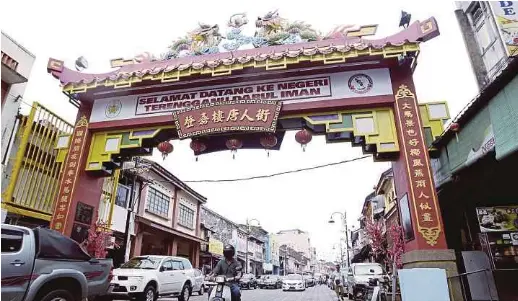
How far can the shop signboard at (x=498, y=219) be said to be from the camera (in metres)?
9.12

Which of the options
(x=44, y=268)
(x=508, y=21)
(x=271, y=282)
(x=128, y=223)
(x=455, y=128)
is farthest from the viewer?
(x=271, y=282)

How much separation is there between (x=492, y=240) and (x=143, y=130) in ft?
33.9

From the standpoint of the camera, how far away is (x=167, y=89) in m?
11.1

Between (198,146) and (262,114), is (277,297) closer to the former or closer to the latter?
(198,146)

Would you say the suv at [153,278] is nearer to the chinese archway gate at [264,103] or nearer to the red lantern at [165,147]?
the chinese archway gate at [264,103]

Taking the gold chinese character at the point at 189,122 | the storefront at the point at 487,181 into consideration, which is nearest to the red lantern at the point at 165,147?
the gold chinese character at the point at 189,122

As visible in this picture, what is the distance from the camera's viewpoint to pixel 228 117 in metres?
10.1

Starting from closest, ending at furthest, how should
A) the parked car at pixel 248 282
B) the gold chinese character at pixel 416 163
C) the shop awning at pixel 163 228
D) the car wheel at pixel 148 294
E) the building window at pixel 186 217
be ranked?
the gold chinese character at pixel 416 163 < the car wheel at pixel 148 294 < the shop awning at pixel 163 228 < the building window at pixel 186 217 < the parked car at pixel 248 282

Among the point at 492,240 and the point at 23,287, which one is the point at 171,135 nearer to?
the point at 23,287

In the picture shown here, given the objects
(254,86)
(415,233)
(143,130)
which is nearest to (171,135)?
(143,130)

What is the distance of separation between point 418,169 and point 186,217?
2388 centimetres

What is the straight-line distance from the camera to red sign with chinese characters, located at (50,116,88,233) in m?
10.3

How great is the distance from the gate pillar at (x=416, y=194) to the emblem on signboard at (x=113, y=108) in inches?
335

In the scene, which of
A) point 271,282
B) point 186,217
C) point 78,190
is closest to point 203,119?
point 78,190
